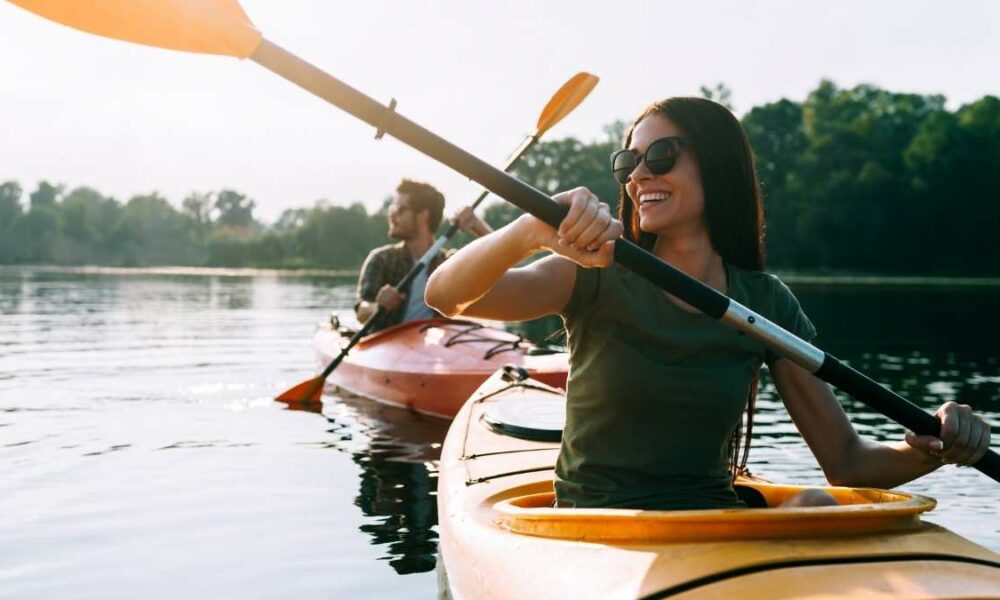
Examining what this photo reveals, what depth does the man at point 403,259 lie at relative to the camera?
30.9 feet

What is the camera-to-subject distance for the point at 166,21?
2.69 m

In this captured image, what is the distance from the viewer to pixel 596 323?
2.72 m

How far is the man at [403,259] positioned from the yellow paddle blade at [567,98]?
408 cm

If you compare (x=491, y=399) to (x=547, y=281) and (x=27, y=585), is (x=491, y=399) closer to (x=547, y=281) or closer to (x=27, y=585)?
(x=27, y=585)

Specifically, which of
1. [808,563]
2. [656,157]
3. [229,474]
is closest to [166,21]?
[656,157]

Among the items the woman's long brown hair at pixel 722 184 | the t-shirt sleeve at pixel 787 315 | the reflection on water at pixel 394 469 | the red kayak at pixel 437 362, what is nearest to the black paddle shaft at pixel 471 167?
the t-shirt sleeve at pixel 787 315

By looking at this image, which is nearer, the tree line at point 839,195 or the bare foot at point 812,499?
the bare foot at point 812,499

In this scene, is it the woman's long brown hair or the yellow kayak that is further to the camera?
the woman's long brown hair

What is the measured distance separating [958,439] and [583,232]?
1.37 metres

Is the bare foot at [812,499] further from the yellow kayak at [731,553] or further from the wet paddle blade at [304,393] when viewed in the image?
the wet paddle blade at [304,393]

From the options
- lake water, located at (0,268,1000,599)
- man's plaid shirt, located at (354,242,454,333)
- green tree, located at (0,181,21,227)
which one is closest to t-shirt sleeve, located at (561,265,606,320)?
lake water, located at (0,268,1000,599)

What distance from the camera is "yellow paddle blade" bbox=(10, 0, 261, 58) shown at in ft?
8.59

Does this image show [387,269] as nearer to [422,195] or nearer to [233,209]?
[422,195]

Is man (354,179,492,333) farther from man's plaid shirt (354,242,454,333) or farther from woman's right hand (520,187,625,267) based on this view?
woman's right hand (520,187,625,267)
